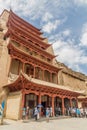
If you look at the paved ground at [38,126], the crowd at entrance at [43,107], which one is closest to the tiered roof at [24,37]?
the crowd at entrance at [43,107]

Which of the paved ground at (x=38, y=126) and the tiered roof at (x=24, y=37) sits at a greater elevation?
the tiered roof at (x=24, y=37)

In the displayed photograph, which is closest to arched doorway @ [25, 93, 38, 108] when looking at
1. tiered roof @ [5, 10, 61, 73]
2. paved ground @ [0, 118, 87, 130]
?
paved ground @ [0, 118, 87, 130]

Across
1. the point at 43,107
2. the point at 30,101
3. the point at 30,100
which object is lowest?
the point at 43,107

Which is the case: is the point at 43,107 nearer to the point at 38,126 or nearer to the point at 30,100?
the point at 30,100

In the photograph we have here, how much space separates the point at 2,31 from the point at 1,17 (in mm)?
4753

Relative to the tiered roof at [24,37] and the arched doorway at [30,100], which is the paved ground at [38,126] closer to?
the arched doorway at [30,100]

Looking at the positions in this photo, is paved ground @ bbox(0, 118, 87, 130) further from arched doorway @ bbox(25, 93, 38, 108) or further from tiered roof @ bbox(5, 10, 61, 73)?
tiered roof @ bbox(5, 10, 61, 73)

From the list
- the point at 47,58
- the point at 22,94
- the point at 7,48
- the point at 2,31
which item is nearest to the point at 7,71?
the point at 7,48

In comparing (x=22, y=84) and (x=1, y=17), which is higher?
(x=1, y=17)

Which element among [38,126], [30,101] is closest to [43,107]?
[30,101]

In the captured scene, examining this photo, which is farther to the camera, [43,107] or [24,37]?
[24,37]

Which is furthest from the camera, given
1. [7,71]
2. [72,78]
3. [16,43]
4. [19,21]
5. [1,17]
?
[72,78]

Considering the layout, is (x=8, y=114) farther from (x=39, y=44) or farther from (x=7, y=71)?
(x=39, y=44)

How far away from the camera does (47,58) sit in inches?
1005
